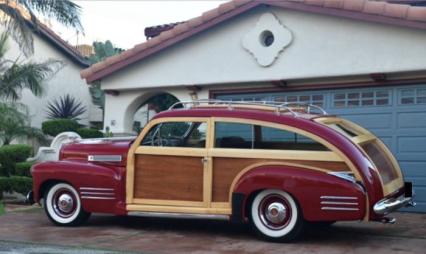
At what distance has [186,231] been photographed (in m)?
8.98

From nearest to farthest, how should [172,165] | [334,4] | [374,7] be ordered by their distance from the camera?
[172,165] < [374,7] < [334,4]

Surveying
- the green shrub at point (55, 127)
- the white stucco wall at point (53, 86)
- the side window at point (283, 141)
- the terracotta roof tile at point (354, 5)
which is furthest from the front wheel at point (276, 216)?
the white stucco wall at point (53, 86)

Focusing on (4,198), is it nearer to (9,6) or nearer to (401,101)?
(9,6)

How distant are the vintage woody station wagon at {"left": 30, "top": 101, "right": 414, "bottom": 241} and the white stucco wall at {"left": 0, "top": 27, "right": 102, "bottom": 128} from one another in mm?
10785

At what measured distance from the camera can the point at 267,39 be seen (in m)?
12.7

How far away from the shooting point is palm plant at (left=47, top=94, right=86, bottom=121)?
20266 mm

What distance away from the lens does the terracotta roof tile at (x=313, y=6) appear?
420 inches

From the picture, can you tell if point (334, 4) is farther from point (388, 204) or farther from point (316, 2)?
point (388, 204)

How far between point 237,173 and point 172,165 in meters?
0.95

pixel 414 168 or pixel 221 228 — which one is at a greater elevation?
pixel 414 168

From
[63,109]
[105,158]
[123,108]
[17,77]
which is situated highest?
[17,77]

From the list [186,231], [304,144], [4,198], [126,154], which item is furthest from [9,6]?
[304,144]

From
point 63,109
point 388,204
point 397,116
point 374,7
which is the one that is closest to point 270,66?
point 374,7

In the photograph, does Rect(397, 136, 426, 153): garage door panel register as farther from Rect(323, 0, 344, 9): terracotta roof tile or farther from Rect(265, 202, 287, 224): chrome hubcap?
Rect(265, 202, 287, 224): chrome hubcap
